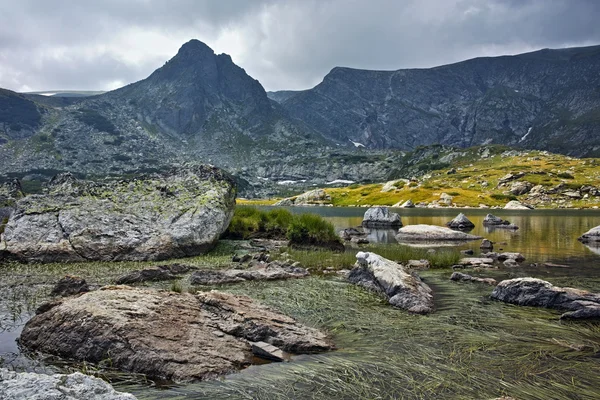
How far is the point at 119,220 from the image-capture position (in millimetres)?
28188

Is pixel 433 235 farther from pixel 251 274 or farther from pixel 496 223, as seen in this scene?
pixel 251 274

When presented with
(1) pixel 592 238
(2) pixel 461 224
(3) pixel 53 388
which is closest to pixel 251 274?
(3) pixel 53 388

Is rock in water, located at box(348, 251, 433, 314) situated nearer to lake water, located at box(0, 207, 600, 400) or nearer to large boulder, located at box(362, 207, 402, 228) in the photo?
lake water, located at box(0, 207, 600, 400)

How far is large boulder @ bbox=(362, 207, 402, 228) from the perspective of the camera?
2949 inches

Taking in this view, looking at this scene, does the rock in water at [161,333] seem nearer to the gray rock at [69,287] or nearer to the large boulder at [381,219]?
the gray rock at [69,287]

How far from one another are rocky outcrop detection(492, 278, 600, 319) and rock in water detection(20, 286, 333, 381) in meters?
10.2

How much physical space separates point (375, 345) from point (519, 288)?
9.77 metres

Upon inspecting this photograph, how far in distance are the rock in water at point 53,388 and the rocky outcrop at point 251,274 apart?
540 inches

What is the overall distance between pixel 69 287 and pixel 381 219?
214 feet

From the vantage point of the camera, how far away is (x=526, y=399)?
26.6ft

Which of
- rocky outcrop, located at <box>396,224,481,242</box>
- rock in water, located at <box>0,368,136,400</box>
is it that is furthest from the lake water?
rocky outcrop, located at <box>396,224,481,242</box>

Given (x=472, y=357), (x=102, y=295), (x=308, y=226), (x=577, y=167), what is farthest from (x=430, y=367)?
(x=577, y=167)

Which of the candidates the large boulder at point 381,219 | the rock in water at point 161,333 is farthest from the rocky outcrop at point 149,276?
the large boulder at point 381,219

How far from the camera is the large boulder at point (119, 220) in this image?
2602cm
